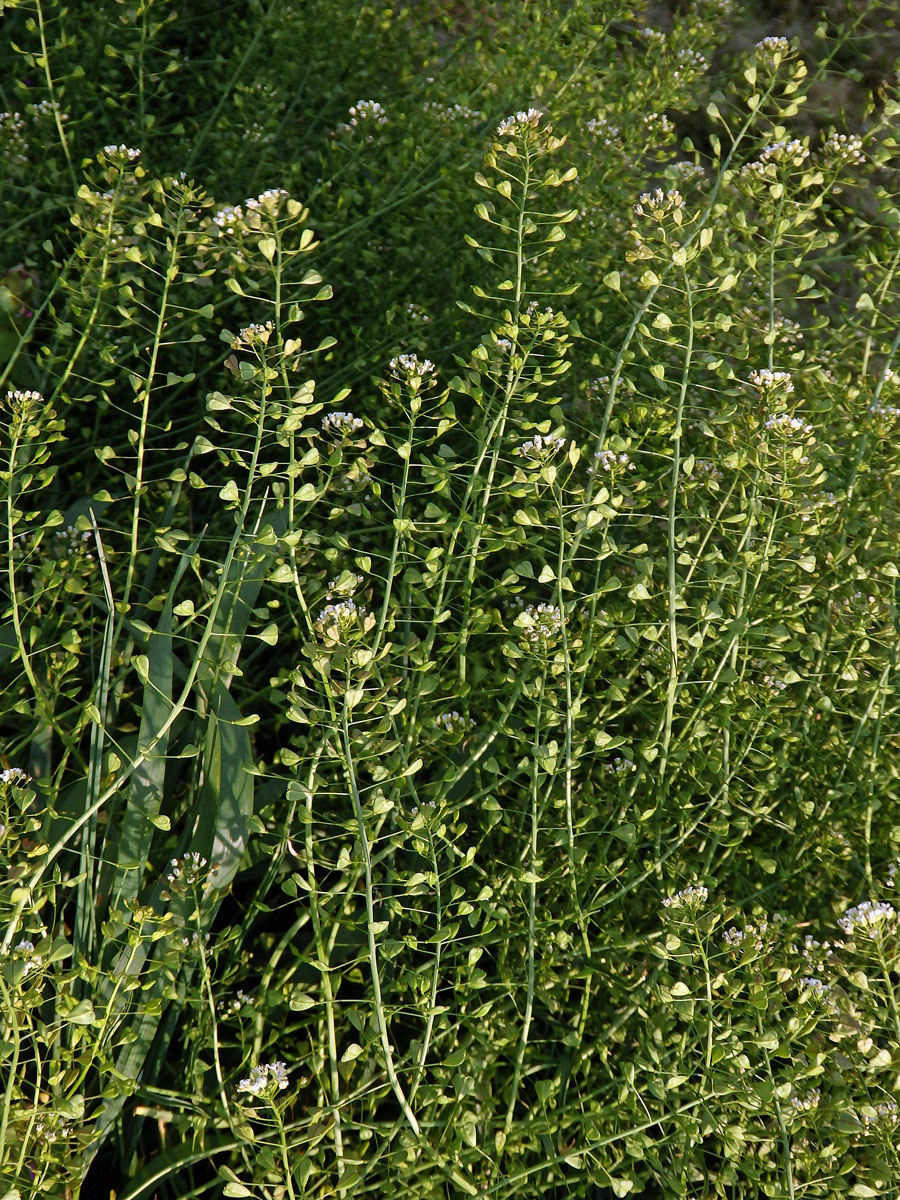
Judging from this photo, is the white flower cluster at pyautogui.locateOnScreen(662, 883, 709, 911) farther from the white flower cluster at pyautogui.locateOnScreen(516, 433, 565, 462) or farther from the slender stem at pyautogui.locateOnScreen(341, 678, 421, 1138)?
the white flower cluster at pyautogui.locateOnScreen(516, 433, 565, 462)

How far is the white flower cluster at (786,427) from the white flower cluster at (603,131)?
1015mm

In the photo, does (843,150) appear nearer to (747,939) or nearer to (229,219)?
(229,219)

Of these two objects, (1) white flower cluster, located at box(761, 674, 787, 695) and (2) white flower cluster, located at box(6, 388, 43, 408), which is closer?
(2) white flower cluster, located at box(6, 388, 43, 408)

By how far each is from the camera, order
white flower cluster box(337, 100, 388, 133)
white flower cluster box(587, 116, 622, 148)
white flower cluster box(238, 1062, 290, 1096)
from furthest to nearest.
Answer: white flower cluster box(587, 116, 622, 148) < white flower cluster box(337, 100, 388, 133) < white flower cluster box(238, 1062, 290, 1096)

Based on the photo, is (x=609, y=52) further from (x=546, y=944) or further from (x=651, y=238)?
(x=546, y=944)

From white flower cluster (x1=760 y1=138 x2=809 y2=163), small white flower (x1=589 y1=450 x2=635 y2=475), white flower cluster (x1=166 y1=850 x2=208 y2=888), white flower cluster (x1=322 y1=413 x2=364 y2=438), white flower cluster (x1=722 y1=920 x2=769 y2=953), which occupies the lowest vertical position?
white flower cluster (x1=166 y1=850 x2=208 y2=888)

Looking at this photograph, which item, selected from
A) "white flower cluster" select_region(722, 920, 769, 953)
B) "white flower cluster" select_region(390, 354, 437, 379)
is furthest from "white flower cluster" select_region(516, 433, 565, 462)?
"white flower cluster" select_region(722, 920, 769, 953)

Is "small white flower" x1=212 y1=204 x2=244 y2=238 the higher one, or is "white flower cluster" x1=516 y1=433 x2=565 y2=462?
"small white flower" x1=212 y1=204 x2=244 y2=238

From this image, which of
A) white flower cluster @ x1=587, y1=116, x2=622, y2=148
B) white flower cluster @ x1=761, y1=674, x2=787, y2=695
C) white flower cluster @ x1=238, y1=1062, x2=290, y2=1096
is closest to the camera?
white flower cluster @ x1=238, y1=1062, x2=290, y2=1096

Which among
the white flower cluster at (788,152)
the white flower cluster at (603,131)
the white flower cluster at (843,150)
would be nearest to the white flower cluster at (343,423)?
the white flower cluster at (788,152)

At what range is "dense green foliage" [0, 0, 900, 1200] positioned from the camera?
0.99 m

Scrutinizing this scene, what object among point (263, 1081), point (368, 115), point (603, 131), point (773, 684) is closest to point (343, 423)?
point (773, 684)

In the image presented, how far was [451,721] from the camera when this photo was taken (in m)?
1.20

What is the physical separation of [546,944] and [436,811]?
255mm
